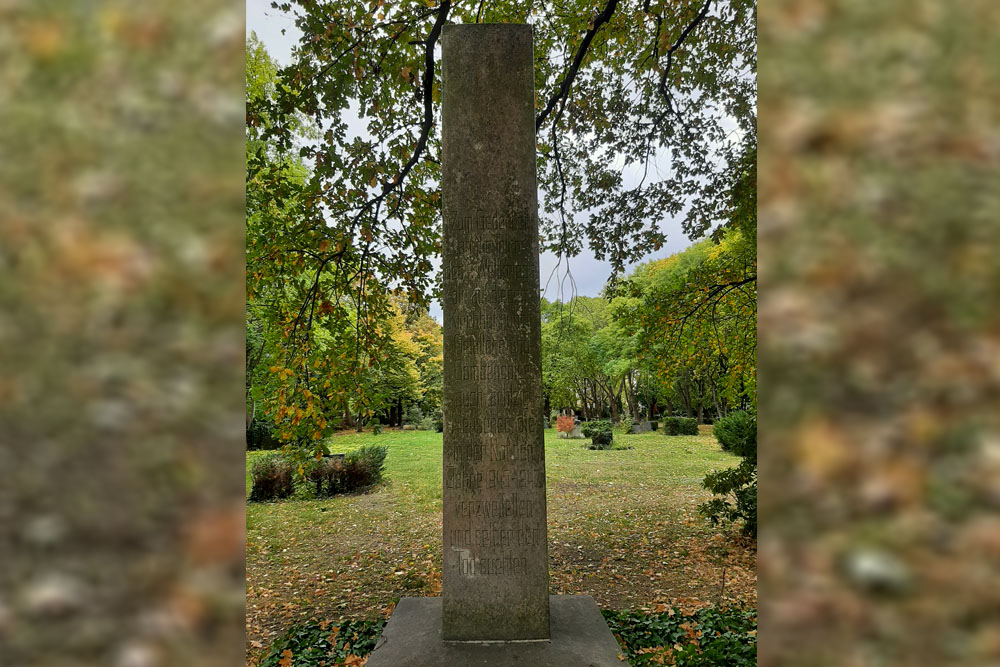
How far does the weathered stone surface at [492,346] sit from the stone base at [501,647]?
103 millimetres

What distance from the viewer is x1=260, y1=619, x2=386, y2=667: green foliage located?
439 centimetres

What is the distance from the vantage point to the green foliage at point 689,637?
3.81 meters

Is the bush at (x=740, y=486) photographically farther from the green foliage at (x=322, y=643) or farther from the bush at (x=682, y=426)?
the bush at (x=682, y=426)

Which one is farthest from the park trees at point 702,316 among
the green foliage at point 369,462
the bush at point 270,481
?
the bush at point 270,481

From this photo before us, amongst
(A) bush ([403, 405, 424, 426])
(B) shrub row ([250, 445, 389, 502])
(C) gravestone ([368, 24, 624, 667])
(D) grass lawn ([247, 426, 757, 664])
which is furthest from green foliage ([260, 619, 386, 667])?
(A) bush ([403, 405, 424, 426])

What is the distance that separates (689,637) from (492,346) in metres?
3.34

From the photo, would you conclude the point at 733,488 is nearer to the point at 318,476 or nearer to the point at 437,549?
the point at 437,549

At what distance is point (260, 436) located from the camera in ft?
58.7

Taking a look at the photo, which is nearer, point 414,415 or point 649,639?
point 649,639

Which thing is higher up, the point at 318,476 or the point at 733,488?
the point at 733,488

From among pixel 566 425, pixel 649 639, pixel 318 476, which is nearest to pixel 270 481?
pixel 318 476
